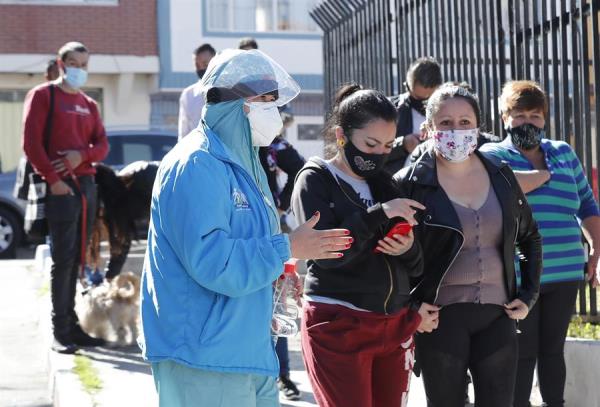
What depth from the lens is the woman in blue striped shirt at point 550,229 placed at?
5.32 metres

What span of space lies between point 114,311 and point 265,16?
18.0 m

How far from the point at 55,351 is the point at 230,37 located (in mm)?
17476

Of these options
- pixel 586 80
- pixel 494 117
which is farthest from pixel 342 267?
pixel 494 117

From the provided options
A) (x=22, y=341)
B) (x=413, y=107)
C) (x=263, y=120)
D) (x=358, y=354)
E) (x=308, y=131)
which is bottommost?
(x=22, y=341)

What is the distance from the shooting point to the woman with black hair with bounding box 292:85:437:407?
4.29 m

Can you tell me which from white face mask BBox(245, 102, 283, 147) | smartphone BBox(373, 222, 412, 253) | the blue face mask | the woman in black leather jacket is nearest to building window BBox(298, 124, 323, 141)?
the blue face mask

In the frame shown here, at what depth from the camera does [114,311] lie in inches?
311

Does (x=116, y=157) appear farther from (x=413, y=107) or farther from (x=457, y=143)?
(x=457, y=143)

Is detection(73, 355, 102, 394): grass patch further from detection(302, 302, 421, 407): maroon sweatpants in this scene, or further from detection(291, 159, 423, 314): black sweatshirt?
detection(291, 159, 423, 314): black sweatshirt

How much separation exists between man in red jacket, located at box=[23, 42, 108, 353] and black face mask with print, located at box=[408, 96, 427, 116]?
A: 2264mm

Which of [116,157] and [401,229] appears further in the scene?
[116,157]

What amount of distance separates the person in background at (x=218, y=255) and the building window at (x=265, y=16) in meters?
21.4

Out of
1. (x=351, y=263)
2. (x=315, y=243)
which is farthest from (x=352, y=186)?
(x=315, y=243)

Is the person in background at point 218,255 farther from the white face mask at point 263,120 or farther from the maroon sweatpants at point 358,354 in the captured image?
the maroon sweatpants at point 358,354
